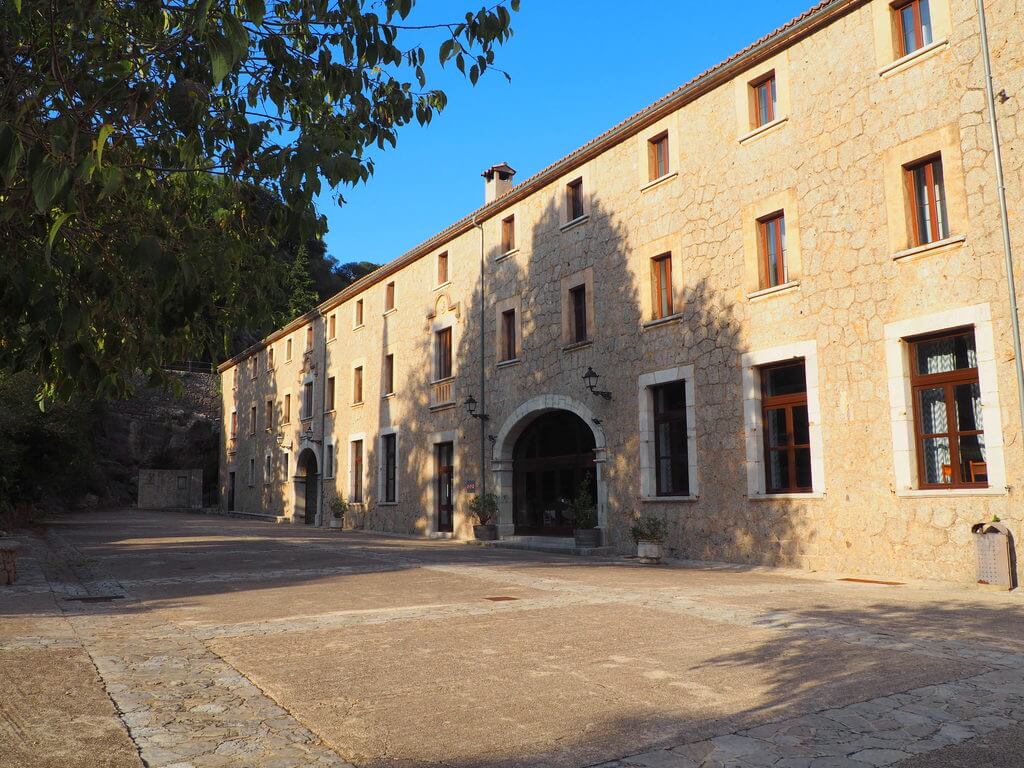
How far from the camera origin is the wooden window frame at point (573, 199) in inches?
732

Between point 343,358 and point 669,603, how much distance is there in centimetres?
2268

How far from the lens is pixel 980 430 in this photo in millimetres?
10883

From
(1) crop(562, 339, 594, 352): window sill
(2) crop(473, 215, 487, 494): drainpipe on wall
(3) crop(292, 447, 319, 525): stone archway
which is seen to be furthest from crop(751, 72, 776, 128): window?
(3) crop(292, 447, 319, 525): stone archway

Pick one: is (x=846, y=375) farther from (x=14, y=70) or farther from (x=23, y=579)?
(x=23, y=579)

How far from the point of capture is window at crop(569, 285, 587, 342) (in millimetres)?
18266

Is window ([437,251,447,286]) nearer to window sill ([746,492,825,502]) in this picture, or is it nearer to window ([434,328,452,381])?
window ([434,328,452,381])

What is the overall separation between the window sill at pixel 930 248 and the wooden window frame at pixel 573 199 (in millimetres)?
8141

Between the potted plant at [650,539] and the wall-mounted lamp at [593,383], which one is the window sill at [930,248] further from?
the wall-mounted lamp at [593,383]

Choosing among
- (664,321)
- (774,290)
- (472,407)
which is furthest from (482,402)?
(774,290)

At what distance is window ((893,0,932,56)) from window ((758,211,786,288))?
299cm

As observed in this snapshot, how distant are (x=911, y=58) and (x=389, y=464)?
19.0 metres

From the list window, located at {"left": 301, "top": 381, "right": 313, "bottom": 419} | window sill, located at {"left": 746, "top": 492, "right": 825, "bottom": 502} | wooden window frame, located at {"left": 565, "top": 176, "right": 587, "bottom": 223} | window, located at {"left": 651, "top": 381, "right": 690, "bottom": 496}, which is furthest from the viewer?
window, located at {"left": 301, "top": 381, "right": 313, "bottom": 419}

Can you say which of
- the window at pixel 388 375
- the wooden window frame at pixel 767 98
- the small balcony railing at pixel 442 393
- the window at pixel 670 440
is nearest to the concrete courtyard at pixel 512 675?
the window at pixel 670 440

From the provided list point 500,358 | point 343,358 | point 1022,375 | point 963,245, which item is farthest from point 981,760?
point 343,358
